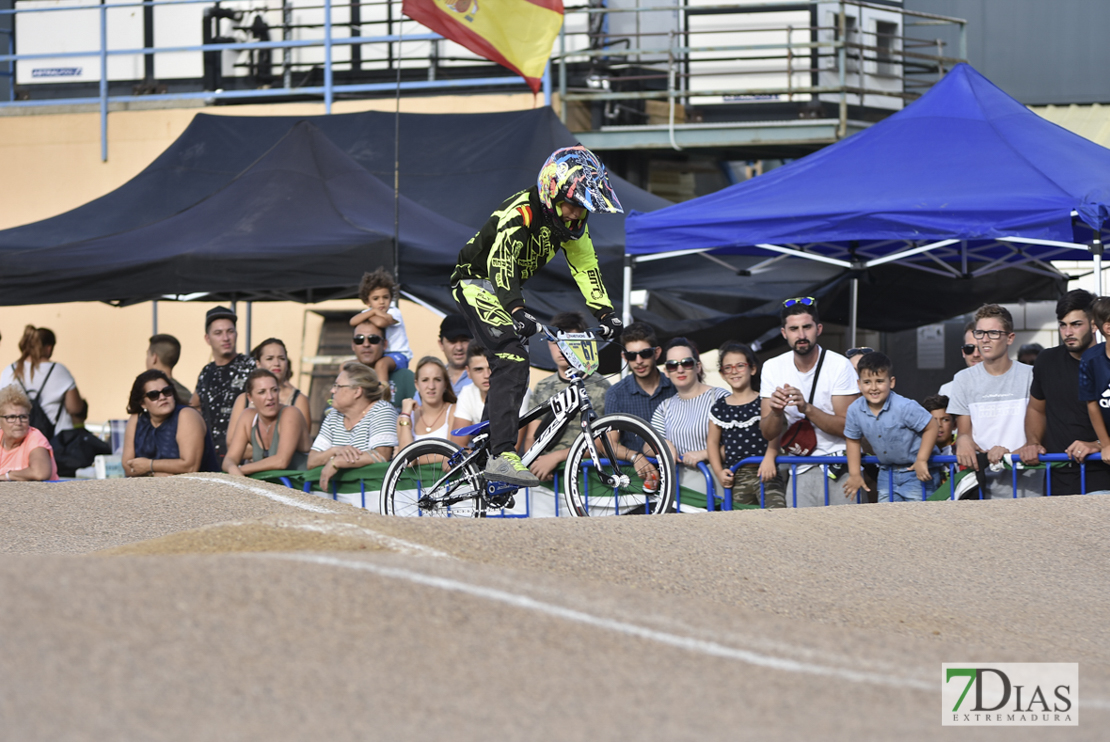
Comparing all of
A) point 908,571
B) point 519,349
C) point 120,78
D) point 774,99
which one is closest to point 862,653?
point 908,571

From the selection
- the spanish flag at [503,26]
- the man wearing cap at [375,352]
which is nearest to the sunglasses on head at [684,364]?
the man wearing cap at [375,352]

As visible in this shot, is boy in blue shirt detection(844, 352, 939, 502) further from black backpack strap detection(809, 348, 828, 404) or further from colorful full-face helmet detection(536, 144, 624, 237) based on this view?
colorful full-face helmet detection(536, 144, 624, 237)

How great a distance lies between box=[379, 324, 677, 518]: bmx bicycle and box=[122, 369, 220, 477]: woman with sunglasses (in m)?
2.03

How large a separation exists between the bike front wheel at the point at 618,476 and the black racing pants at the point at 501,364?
465 millimetres

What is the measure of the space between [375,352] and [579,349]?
10.2 ft

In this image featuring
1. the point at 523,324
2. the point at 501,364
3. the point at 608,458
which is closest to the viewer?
the point at 523,324

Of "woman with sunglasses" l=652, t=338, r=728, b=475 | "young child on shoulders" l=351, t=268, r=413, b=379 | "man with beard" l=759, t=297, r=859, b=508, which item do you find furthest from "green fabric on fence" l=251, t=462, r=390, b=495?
"man with beard" l=759, t=297, r=859, b=508

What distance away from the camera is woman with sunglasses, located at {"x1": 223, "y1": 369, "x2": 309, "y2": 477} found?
8.43 meters

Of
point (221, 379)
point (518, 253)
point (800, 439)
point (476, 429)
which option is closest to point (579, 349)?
point (518, 253)

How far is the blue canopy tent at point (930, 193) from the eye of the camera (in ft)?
27.3

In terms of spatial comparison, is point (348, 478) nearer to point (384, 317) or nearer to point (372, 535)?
point (384, 317)

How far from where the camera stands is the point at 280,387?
363 inches

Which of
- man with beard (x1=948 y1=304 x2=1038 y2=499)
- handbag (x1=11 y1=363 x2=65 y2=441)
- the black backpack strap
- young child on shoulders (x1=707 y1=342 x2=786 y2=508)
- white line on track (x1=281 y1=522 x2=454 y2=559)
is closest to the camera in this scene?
white line on track (x1=281 y1=522 x2=454 y2=559)

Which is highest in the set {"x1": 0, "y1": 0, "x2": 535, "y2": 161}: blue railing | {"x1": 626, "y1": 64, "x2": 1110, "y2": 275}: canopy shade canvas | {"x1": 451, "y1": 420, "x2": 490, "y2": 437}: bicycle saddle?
{"x1": 0, "y1": 0, "x2": 535, "y2": 161}: blue railing
